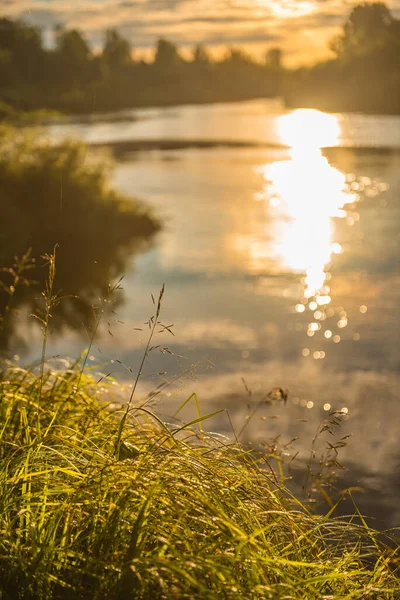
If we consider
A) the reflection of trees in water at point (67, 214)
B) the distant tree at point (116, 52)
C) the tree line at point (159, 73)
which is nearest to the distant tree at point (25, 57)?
the tree line at point (159, 73)

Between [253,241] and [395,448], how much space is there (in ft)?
35.7

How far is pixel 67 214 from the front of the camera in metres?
16.5

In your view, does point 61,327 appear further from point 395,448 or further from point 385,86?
point 385,86

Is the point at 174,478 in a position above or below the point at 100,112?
below

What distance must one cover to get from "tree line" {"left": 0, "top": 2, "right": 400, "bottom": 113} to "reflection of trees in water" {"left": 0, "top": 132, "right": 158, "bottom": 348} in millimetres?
22461

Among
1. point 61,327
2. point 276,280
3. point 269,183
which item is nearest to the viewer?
point 61,327

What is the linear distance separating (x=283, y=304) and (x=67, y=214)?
6603mm

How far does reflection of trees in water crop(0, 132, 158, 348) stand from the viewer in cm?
1444

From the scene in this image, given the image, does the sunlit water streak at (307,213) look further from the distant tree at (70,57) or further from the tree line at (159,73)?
the distant tree at (70,57)

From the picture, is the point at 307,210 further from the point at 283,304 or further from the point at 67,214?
the point at 283,304

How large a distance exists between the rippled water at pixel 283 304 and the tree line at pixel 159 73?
52.4 ft

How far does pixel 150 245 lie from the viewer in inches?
667

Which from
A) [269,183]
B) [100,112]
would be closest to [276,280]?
[269,183]

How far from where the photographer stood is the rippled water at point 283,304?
663cm
